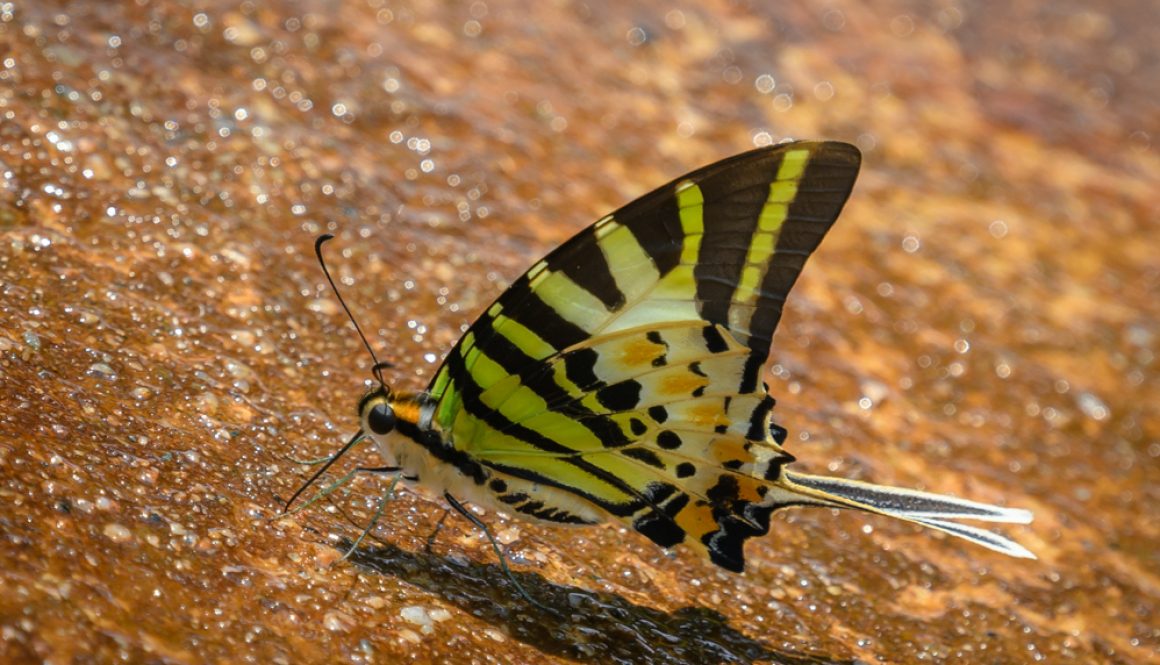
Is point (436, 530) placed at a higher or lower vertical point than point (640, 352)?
lower

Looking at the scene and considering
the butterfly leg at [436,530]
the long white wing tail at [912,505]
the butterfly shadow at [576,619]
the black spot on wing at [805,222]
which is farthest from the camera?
the butterfly leg at [436,530]

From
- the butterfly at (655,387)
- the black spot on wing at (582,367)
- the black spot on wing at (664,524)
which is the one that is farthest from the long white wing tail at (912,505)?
the black spot on wing at (582,367)

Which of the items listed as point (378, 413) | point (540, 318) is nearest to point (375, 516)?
point (378, 413)

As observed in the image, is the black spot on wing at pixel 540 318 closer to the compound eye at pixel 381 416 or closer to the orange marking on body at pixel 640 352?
the orange marking on body at pixel 640 352

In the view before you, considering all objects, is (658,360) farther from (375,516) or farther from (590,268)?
(375,516)

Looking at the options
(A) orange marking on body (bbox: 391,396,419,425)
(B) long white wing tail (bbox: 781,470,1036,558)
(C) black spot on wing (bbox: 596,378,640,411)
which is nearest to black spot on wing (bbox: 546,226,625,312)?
(C) black spot on wing (bbox: 596,378,640,411)

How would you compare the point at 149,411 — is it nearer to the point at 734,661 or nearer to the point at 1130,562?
the point at 734,661

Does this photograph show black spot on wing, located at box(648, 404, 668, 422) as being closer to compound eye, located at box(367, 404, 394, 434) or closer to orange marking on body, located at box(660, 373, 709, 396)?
orange marking on body, located at box(660, 373, 709, 396)
